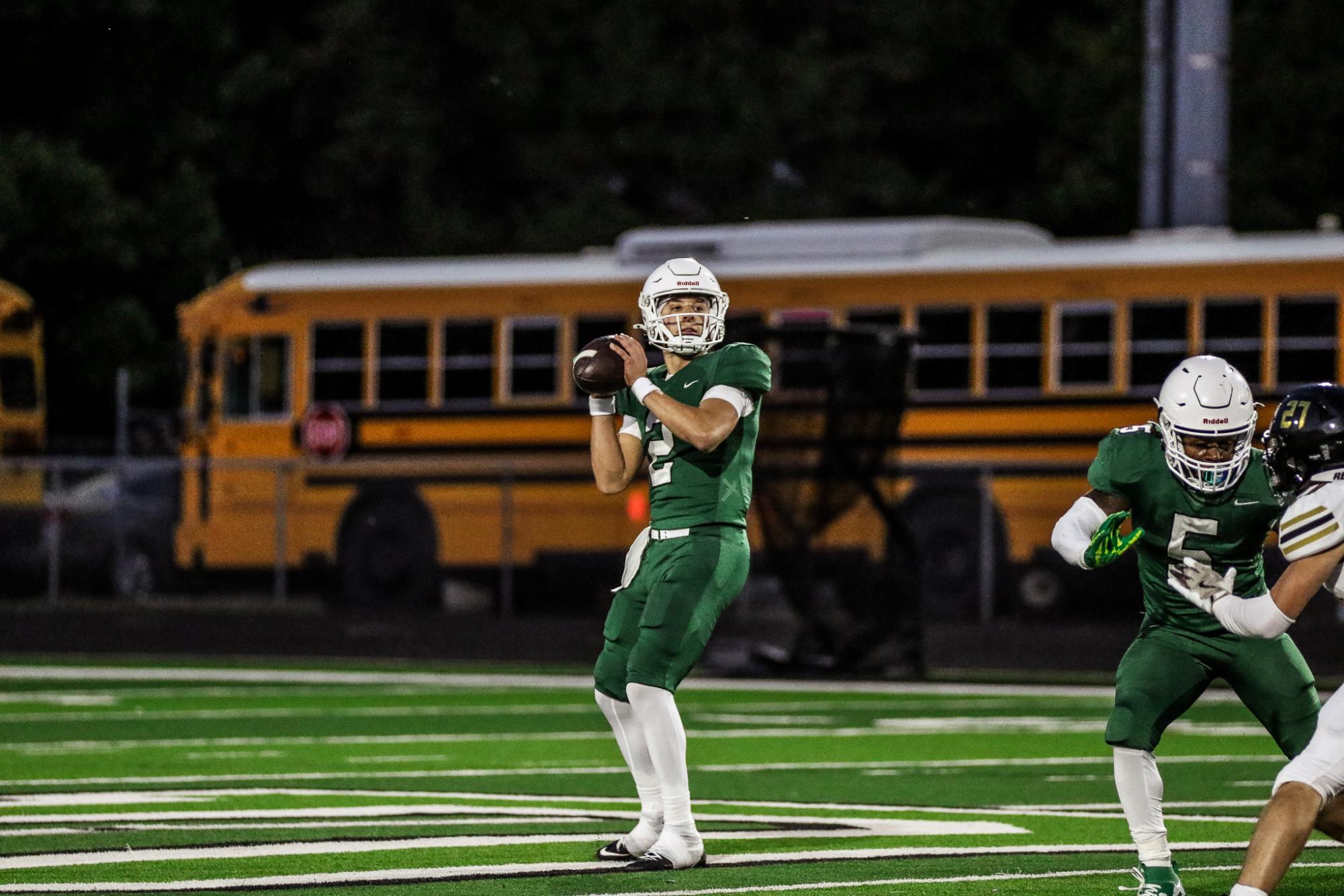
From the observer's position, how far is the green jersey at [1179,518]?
8.12 m

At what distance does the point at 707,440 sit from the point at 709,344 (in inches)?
18.8

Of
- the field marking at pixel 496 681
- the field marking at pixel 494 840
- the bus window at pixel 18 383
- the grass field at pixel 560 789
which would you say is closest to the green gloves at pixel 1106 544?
the grass field at pixel 560 789

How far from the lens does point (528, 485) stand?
26.1 metres

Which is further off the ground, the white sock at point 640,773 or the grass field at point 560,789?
the white sock at point 640,773

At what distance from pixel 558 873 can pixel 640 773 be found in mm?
493

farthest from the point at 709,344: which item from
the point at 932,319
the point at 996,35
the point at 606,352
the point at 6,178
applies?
the point at 996,35

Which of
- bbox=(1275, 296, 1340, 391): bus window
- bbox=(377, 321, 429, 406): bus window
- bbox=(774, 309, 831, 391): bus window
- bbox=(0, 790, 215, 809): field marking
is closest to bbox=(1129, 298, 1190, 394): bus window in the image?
bbox=(1275, 296, 1340, 391): bus window

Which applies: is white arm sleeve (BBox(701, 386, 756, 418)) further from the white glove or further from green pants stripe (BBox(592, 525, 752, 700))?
the white glove

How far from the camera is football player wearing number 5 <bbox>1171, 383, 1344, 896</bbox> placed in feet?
23.5

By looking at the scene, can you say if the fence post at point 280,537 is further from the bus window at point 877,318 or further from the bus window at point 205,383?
the bus window at point 877,318

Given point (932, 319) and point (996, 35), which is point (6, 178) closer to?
point (932, 319)

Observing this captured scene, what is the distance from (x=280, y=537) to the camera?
2569cm

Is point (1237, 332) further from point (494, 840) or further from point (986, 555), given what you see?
point (494, 840)

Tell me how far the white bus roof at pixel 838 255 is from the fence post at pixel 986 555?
2.51 metres
